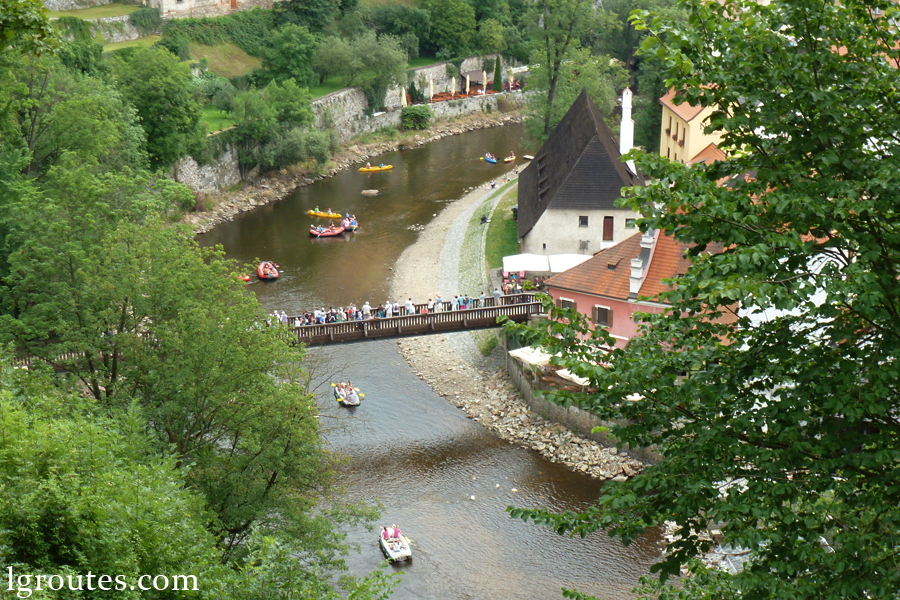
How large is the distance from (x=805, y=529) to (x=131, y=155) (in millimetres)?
40401

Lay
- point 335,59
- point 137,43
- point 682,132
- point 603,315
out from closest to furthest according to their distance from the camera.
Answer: point 603,315 < point 682,132 < point 137,43 < point 335,59

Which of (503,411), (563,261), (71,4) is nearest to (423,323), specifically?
(503,411)

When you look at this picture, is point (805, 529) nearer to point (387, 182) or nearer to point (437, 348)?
point (437, 348)

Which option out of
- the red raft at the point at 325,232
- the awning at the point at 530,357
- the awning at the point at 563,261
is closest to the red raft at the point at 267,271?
the red raft at the point at 325,232

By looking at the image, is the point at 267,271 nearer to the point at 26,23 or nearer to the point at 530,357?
the point at 530,357

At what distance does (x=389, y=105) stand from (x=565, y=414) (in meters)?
54.1

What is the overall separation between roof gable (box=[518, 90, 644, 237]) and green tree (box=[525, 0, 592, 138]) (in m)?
10.8

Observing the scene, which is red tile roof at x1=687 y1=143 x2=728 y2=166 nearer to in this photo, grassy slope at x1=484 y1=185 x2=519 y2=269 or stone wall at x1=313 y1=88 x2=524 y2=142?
grassy slope at x1=484 y1=185 x2=519 y2=269

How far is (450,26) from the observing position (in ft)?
300

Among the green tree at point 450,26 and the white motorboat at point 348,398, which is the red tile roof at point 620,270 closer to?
the white motorboat at point 348,398

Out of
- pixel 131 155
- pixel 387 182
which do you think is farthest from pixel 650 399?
pixel 387 182

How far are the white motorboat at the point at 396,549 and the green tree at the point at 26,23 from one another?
1638 cm

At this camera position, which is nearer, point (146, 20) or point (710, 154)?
point (710, 154)

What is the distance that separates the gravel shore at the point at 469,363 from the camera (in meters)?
31.5
